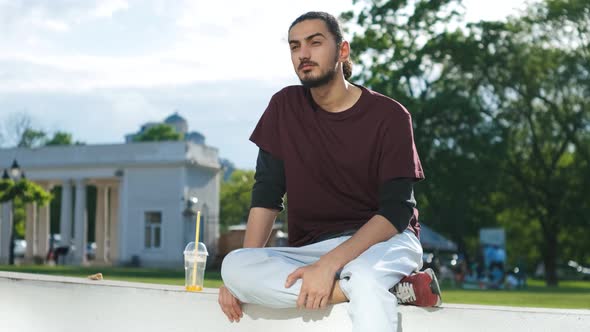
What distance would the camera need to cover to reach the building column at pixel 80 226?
151 ft

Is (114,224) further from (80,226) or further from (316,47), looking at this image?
(316,47)

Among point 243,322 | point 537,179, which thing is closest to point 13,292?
point 243,322

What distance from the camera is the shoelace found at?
112 inches

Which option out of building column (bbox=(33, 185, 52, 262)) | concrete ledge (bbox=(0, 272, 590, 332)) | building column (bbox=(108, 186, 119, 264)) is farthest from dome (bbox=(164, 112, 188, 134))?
concrete ledge (bbox=(0, 272, 590, 332))

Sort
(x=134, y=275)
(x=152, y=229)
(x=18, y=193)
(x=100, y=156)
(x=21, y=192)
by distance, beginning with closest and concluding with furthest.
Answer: (x=134, y=275)
(x=18, y=193)
(x=21, y=192)
(x=152, y=229)
(x=100, y=156)

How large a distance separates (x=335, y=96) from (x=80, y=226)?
45705mm

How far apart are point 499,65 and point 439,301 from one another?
105ft

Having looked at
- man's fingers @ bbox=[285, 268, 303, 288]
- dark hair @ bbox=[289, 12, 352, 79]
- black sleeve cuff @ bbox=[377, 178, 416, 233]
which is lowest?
man's fingers @ bbox=[285, 268, 303, 288]

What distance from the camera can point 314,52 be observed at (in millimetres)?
3102

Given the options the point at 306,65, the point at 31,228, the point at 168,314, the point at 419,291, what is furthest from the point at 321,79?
the point at 31,228

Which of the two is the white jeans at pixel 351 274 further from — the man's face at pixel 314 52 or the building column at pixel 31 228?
the building column at pixel 31 228

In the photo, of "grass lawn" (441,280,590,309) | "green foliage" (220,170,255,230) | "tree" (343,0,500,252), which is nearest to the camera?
"grass lawn" (441,280,590,309)

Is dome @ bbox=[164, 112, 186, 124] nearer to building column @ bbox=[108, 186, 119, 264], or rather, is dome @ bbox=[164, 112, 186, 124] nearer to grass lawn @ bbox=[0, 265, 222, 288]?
building column @ bbox=[108, 186, 119, 264]

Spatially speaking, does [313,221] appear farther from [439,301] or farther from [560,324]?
[560,324]
